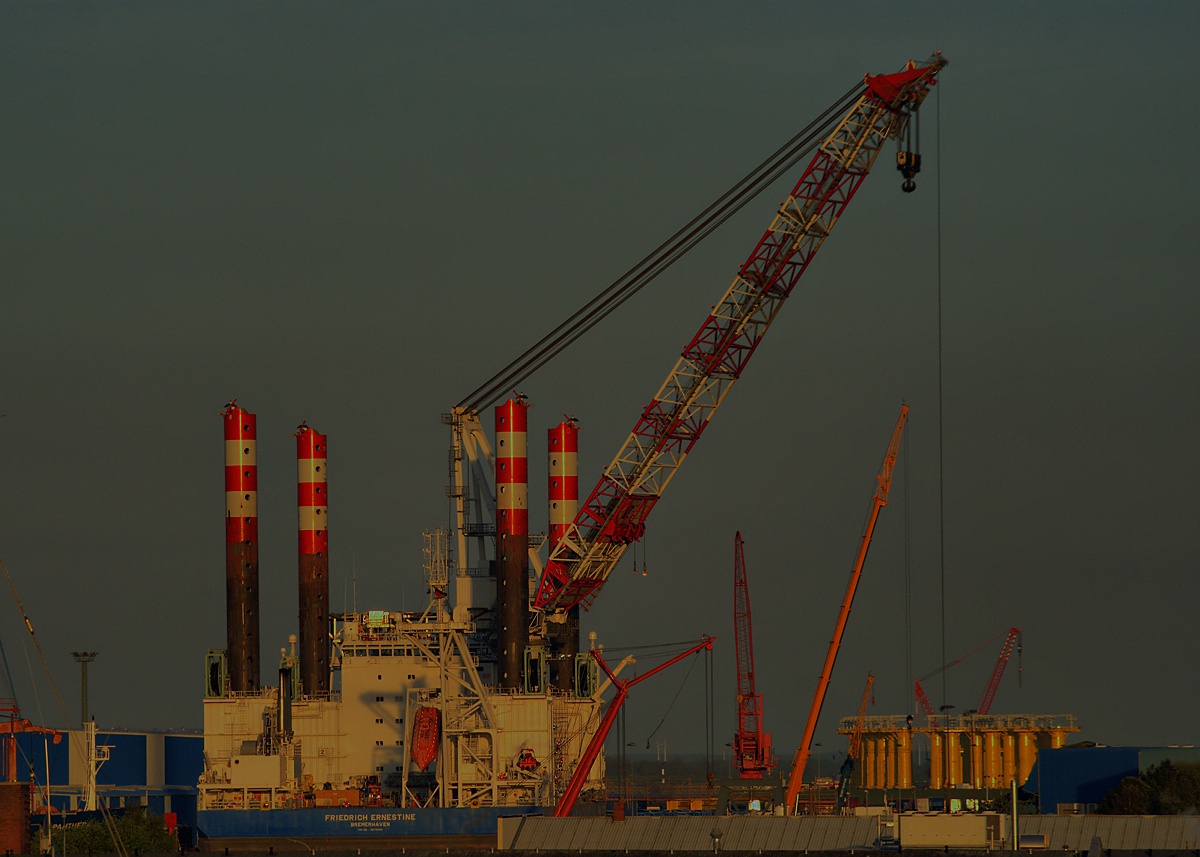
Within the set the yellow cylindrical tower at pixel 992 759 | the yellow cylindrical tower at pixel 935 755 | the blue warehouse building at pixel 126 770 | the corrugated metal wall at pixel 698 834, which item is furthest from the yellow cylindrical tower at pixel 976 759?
the corrugated metal wall at pixel 698 834

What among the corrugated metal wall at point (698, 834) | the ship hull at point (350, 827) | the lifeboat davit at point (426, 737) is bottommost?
the ship hull at point (350, 827)

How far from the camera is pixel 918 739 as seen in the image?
162 meters

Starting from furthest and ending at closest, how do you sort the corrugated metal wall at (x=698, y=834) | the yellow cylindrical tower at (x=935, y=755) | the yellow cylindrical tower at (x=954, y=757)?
1. the yellow cylindrical tower at (x=935, y=755)
2. the yellow cylindrical tower at (x=954, y=757)
3. the corrugated metal wall at (x=698, y=834)

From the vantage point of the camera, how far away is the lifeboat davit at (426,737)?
109075 mm

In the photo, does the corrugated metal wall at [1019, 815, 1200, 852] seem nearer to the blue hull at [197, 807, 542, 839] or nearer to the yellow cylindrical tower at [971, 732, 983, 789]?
the blue hull at [197, 807, 542, 839]

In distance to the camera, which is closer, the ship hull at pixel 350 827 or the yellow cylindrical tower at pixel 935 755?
the ship hull at pixel 350 827

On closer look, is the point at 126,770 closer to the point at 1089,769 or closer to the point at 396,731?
the point at 396,731

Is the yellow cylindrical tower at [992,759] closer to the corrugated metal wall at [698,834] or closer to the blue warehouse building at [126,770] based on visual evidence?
the blue warehouse building at [126,770]

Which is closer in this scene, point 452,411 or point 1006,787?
point 452,411

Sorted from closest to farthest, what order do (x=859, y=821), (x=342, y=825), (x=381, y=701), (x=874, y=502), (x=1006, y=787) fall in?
(x=859, y=821) → (x=874, y=502) → (x=342, y=825) → (x=381, y=701) → (x=1006, y=787)

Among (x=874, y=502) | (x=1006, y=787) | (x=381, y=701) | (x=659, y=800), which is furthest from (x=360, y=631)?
(x=1006, y=787)

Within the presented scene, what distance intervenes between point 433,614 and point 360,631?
4.14m

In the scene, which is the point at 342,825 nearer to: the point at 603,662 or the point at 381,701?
the point at 381,701

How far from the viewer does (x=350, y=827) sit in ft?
345
